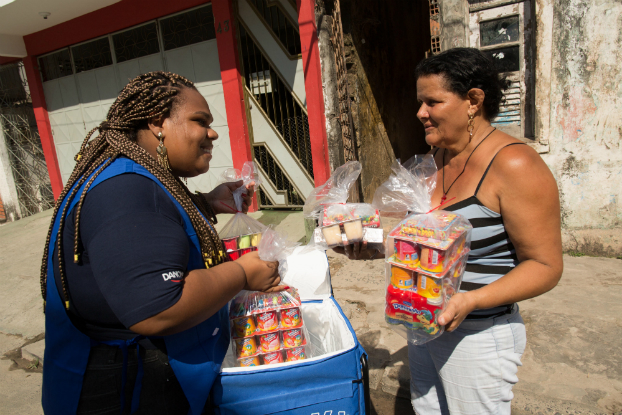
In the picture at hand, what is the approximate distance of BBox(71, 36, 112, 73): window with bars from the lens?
298 inches

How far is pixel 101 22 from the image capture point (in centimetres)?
722

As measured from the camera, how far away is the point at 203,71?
6.53 m

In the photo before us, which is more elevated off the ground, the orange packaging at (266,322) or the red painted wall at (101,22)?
the red painted wall at (101,22)

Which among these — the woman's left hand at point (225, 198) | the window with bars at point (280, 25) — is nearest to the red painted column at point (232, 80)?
the window with bars at point (280, 25)

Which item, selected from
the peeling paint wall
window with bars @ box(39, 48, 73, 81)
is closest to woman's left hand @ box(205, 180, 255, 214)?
the peeling paint wall

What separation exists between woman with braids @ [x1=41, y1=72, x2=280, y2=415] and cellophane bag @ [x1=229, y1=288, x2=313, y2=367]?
16cm

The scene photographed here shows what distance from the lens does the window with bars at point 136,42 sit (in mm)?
6922

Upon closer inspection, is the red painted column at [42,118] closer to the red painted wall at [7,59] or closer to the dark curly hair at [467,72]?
the red painted wall at [7,59]

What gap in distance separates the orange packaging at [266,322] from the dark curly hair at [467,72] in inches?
48.0

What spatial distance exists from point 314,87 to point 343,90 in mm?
476

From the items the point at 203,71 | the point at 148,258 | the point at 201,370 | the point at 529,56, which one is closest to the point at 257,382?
the point at 201,370

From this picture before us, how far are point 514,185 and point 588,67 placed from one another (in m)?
3.36

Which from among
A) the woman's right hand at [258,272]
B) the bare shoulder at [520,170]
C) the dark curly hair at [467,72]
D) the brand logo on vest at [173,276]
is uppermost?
the dark curly hair at [467,72]

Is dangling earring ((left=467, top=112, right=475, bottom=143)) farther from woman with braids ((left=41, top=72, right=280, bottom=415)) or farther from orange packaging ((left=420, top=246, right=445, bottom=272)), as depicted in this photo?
woman with braids ((left=41, top=72, right=280, bottom=415))
